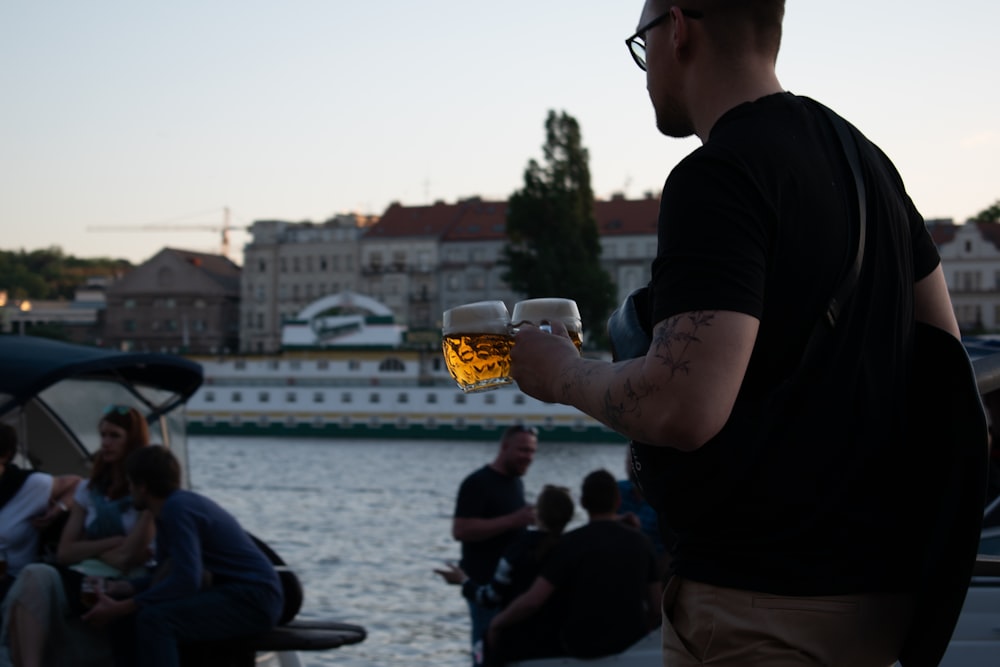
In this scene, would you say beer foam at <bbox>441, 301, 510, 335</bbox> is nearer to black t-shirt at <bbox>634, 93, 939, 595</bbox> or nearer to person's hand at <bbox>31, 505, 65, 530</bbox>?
black t-shirt at <bbox>634, 93, 939, 595</bbox>

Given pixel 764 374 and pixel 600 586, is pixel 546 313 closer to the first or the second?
pixel 764 374

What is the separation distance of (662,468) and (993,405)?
153 cm

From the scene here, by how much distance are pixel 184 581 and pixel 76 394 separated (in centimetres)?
388

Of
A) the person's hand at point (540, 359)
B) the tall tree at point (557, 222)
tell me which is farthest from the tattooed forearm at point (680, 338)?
the tall tree at point (557, 222)

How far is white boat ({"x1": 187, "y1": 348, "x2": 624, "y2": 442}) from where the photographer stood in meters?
71.9

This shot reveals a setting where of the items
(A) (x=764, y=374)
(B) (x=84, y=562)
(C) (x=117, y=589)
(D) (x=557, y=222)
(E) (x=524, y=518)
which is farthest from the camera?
(D) (x=557, y=222)

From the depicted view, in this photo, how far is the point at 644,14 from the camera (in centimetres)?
211

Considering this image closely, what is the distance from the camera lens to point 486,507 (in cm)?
804

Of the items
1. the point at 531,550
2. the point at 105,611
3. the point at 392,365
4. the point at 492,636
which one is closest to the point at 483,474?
the point at 531,550

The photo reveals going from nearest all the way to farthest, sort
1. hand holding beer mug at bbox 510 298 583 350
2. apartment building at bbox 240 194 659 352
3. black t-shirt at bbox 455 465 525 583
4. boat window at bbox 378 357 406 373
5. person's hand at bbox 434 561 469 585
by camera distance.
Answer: hand holding beer mug at bbox 510 298 583 350
person's hand at bbox 434 561 469 585
black t-shirt at bbox 455 465 525 583
boat window at bbox 378 357 406 373
apartment building at bbox 240 194 659 352

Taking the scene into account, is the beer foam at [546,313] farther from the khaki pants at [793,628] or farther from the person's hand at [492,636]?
the person's hand at [492,636]

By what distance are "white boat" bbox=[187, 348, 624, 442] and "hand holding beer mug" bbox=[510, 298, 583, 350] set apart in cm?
6780

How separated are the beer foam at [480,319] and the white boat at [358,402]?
6778 centimetres

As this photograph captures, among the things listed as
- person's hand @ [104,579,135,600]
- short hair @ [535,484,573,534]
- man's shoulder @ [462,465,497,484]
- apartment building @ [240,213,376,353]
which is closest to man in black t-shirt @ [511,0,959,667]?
person's hand @ [104,579,135,600]
